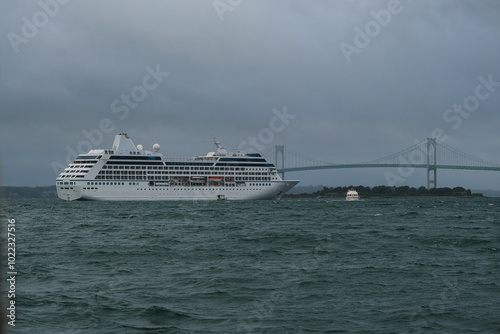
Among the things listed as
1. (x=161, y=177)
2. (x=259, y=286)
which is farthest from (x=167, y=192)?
(x=259, y=286)

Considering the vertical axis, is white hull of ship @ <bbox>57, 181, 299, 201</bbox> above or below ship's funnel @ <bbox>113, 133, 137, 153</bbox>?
below

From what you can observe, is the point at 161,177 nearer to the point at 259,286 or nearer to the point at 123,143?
the point at 123,143

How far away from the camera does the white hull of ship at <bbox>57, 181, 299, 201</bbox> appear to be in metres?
68.0

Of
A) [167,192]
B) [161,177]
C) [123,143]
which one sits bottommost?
[167,192]

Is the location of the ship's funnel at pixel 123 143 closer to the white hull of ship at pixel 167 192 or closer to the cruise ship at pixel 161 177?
the cruise ship at pixel 161 177

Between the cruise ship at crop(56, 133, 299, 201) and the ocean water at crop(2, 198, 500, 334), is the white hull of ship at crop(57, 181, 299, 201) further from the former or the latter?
the ocean water at crop(2, 198, 500, 334)

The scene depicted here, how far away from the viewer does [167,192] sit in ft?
232

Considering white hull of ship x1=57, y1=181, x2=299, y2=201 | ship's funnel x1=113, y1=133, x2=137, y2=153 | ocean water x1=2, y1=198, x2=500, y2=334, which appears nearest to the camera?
ocean water x1=2, y1=198, x2=500, y2=334

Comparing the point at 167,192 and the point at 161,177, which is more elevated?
the point at 161,177

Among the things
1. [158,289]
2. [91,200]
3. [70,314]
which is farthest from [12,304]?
[91,200]

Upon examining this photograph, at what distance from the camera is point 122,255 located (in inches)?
629

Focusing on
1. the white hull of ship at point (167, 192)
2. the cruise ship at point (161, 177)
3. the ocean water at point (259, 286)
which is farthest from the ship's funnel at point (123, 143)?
the ocean water at point (259, 286)

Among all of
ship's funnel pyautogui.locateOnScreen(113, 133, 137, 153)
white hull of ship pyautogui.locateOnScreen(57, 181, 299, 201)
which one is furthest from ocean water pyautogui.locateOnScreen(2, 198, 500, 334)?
ship's funnel pyautogui.locateOnScreen(113, 133, 137, 153)

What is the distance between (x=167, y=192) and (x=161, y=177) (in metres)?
2.03
